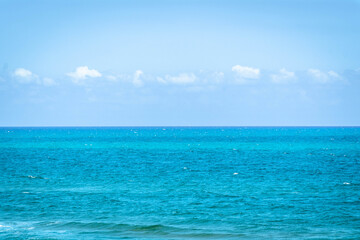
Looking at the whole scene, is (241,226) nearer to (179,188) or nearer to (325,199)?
(325,199)

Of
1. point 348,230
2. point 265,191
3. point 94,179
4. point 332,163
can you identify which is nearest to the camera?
point 348,230

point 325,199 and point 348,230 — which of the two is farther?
point 325,199

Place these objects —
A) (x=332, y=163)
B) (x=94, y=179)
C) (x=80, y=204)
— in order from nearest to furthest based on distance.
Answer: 1. (x=80, y=204)
2. (x=94, y=179)
3. (x=332, y=163)

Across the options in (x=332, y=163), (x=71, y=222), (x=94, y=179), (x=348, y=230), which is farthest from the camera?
(x=332, y=163)

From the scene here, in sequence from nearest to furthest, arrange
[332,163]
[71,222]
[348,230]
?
[348,230]
[71,222]
[332,163]

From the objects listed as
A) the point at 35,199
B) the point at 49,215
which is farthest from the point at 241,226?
the point at 35,199

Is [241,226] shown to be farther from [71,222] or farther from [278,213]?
[71,222]

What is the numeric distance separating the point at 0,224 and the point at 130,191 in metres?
13.4

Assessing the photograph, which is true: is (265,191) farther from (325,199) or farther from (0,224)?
(0,224)

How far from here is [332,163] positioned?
64375 millimetres

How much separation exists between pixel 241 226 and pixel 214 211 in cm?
389

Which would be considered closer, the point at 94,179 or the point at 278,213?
the point at 278,213

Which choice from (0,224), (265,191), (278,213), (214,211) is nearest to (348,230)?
(278,213)

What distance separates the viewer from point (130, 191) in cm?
3994
